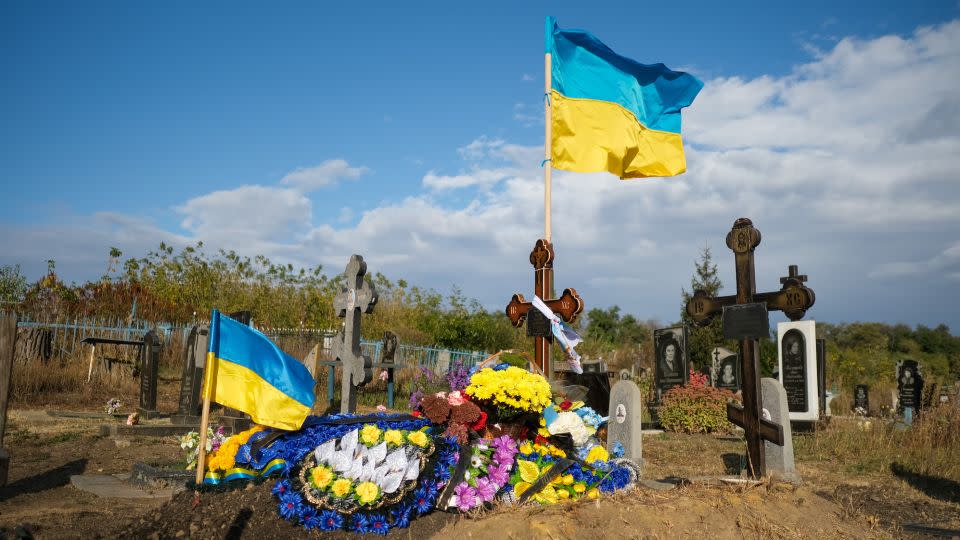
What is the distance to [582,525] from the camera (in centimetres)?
440

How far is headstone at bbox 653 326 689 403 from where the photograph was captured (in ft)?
48.8

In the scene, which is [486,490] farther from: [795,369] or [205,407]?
[795,369]

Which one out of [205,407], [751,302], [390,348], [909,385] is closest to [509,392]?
[205,407]

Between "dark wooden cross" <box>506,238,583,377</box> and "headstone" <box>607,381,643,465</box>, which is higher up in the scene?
"dark wooden cross" <box>506,238,583,377</box>

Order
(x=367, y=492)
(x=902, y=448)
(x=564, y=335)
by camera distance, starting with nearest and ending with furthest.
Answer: (x=367, y=492), (x=564, y=335), (x=902, y=448)

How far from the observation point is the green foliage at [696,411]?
1266cm

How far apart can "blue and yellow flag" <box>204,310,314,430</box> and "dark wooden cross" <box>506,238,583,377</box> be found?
11.8 feet

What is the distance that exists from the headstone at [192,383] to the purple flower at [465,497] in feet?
22.9

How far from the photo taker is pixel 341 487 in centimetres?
457

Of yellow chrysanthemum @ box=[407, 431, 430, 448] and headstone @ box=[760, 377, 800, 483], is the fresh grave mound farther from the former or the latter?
headstone @ box=[760, 377, 800, 483]

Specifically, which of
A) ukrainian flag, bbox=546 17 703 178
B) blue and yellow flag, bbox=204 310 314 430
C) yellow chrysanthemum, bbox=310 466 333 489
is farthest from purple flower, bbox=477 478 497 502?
ukrainian flag, bbox=546 17 703 178

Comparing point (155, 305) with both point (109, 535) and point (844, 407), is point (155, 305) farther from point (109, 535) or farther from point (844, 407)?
point (844, 407)

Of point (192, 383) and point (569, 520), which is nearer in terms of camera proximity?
point (569, 520)

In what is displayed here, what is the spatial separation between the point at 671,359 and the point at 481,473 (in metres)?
10.8
